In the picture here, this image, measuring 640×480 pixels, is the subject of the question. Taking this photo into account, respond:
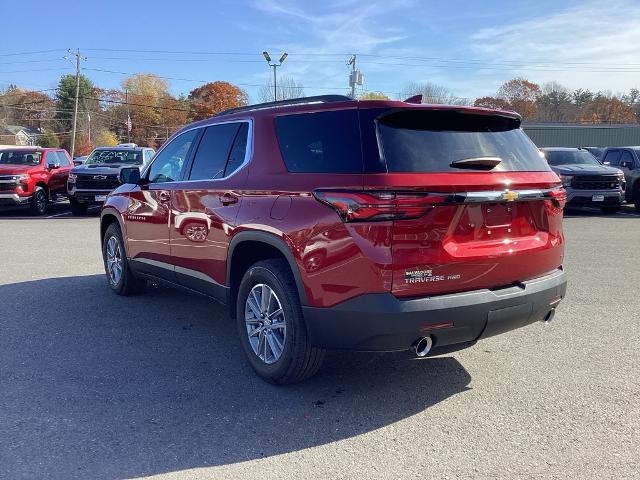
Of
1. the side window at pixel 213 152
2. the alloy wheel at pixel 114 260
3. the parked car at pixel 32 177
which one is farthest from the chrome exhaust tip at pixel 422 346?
the parked car at pixel 32 177

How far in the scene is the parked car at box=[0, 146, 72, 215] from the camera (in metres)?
15.7

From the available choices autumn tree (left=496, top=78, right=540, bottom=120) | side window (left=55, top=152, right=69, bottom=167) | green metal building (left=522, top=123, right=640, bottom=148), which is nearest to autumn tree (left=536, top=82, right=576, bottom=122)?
autumn tree (left=496, top=78, right=540, bottom=120)

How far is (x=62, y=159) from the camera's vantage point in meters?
18.3

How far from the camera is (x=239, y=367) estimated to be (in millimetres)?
4352

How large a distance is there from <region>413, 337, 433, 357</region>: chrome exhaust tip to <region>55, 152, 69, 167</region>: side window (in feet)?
57.2

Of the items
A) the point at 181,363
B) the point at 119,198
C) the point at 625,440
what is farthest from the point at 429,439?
the point at 119,198

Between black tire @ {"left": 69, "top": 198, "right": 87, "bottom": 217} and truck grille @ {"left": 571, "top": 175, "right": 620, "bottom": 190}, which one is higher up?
truck grille @ {"left": 571, "top": 175, "right": 620, "bottom": 190}

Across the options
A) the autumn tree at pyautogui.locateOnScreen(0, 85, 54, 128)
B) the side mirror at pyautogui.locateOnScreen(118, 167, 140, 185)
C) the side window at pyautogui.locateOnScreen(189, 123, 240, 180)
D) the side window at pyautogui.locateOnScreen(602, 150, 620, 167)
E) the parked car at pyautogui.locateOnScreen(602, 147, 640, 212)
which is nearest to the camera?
the side window at pyautogui.locateOnScreen(189, 123, 240, 180)

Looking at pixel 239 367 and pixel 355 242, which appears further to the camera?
pixel 239 367

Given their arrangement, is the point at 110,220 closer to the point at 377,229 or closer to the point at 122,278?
the point at 122,278

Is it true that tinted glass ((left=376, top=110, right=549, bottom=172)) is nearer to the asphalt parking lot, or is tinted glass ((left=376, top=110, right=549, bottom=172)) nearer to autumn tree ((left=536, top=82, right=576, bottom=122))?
the asphalt parking lot

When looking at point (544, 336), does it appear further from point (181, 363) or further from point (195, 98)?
point (195, 98)

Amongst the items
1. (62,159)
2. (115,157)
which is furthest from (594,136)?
(62,159)

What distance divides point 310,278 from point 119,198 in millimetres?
3663
